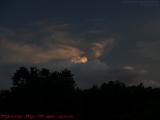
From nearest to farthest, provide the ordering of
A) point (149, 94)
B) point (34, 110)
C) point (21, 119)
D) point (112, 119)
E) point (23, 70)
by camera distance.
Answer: point (21, 119) → point (112, 119) → point (34, 110) → point (149, 94) → point (23, 70)

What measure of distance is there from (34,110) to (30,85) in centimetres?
1127

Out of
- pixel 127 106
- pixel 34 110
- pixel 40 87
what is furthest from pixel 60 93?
pixel 127 106

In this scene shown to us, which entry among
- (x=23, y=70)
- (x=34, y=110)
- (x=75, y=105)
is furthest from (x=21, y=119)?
(x=23, y=70)

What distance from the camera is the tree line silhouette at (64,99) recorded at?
54875 millimetres

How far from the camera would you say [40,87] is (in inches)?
2566

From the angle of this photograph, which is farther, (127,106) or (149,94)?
(149,94)

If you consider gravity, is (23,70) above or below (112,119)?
above

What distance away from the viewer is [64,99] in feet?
205

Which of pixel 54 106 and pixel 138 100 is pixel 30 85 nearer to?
pixel 54 106

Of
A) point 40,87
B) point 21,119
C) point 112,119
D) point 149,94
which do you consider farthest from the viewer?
point 40,87

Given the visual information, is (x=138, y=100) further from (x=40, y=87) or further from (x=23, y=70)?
(x=23, y=70)

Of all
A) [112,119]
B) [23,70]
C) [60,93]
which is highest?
[23,70]

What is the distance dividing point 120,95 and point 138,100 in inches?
217

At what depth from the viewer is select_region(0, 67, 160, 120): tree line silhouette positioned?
5488cm
